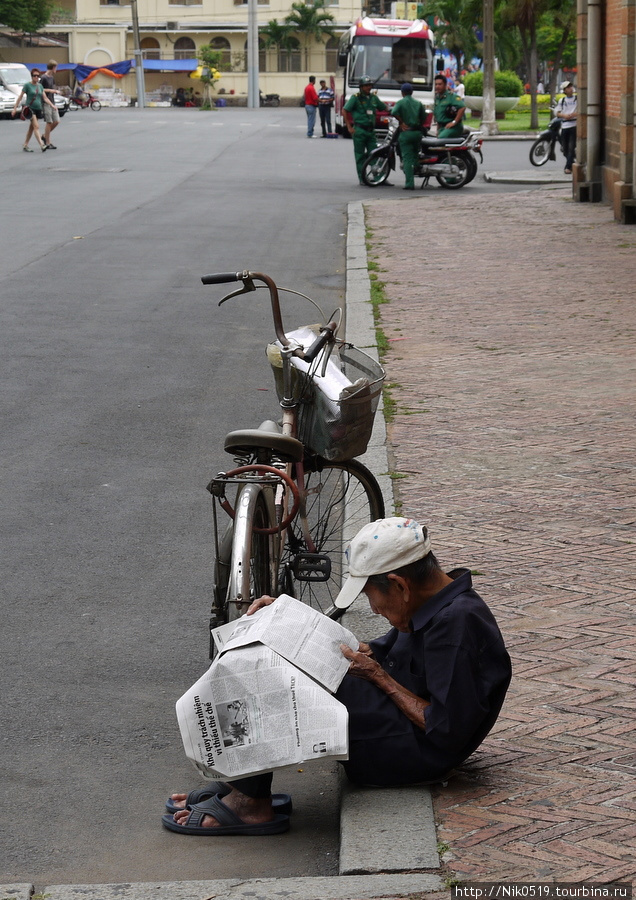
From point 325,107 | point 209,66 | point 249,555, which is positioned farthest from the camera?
point 209,66

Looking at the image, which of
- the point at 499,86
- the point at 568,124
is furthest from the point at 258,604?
the point at 499,86

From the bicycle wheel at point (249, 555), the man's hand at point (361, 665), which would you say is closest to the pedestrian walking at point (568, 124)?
the bicycle wheel at point (249, 555)

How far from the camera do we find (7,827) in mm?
3779

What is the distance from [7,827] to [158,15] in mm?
95195

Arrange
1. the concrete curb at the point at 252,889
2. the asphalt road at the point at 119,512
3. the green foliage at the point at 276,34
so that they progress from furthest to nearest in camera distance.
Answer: the green foliage at the point at 276,34 < the asphalt road at the point at 119,512 < the concrete curb at the point at 252,889

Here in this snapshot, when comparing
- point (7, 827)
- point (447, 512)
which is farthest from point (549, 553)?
point (7, 827)

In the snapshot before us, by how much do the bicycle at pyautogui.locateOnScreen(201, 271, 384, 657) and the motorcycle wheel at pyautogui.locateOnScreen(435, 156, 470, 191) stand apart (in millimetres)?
19411

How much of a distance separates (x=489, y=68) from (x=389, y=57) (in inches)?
121

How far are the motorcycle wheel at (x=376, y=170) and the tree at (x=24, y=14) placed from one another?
66073 millimetres

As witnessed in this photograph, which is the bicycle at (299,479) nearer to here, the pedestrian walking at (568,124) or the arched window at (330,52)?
the pedestrian walking at (568,124)

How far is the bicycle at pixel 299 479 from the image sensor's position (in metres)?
4.18

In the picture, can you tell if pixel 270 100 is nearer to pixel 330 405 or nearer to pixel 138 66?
pixel 138 66

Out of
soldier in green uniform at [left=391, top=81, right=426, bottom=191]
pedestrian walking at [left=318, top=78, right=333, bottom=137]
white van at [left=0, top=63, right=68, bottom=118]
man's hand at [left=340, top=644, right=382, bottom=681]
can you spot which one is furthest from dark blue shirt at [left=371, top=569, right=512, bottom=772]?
white van at [left=0, top=63, right=68, bottom=118]

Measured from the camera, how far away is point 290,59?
91812 millimetres
